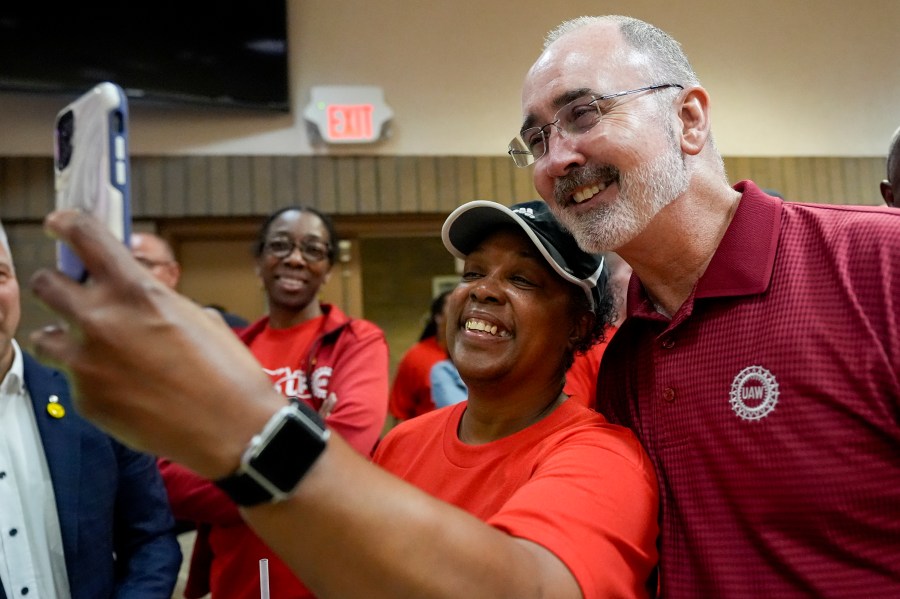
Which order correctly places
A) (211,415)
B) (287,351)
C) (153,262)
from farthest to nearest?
(153,262)
(287,351)
(211,415)

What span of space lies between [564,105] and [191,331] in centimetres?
85

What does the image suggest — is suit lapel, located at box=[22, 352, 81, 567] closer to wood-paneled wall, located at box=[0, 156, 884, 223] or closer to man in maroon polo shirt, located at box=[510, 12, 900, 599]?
man in maroon polo shirt, located at box=[510, 12, 900, 599]

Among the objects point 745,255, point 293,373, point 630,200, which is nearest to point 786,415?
point 745,255

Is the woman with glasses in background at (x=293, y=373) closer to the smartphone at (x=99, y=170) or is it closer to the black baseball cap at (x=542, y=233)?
the black baseball cap at (x=542, y=233)

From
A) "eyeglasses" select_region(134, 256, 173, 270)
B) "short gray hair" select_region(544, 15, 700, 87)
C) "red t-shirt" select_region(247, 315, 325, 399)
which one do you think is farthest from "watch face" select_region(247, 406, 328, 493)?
"eyeglasses" select_region(134, 256, 173, 270)

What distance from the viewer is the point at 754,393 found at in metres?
1.03

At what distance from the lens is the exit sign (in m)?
4.87

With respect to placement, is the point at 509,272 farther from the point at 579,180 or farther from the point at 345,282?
the point at 345,282

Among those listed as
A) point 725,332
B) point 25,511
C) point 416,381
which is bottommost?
point 416,381

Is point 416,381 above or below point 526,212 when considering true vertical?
below

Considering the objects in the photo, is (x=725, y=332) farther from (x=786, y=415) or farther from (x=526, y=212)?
(x=526, y=212)

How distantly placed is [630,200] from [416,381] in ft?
8.84

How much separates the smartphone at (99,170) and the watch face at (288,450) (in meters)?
0.21

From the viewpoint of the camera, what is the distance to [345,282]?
16.7ft
